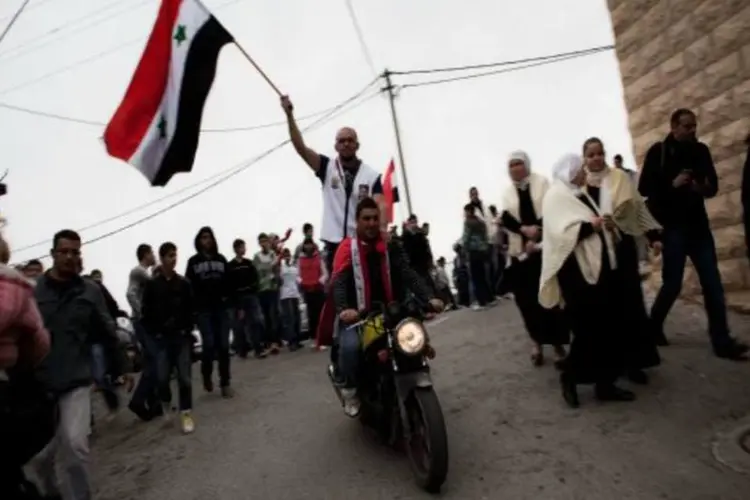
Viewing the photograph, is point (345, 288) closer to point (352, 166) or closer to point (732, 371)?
point (352, 166)

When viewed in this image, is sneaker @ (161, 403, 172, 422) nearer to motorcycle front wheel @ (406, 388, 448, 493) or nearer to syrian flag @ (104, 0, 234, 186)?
syrian flag @ (104, 0, 234, 186)

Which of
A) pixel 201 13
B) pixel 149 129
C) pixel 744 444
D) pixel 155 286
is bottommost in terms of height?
pixel 744 444

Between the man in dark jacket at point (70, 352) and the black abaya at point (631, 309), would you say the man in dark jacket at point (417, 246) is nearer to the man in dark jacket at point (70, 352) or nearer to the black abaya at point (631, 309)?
the black abaya at point (631, 309)

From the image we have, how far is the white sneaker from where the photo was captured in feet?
16.7

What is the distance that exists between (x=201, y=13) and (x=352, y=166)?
78.3 inches

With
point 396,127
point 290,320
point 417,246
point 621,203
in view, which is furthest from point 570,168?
point 396,127

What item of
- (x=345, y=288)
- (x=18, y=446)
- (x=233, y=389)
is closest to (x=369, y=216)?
(x=345, y=288)

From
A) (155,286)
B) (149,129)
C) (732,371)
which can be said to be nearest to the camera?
(732,371)

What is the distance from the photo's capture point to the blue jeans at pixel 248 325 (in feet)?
38.0

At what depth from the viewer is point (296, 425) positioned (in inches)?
258

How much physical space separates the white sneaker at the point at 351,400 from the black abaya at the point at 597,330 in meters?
1.68

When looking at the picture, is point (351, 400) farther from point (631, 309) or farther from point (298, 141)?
point (631, 309)

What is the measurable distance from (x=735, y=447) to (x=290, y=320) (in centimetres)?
948

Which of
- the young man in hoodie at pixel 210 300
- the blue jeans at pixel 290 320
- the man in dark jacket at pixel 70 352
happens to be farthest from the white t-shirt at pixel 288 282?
the man in dark jacket at pixel 70 352
